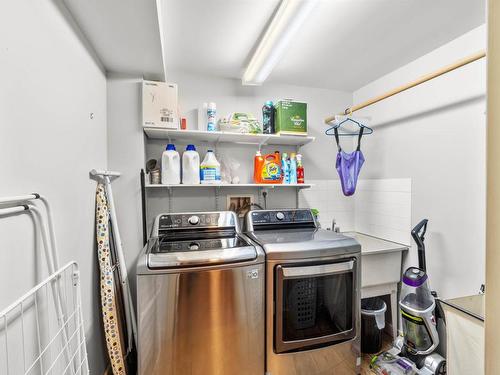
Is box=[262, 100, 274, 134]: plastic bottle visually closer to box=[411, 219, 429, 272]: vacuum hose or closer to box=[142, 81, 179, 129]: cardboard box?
box=[142, 81, 179, 129]: cardboard box

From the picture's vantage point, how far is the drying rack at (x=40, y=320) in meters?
0.74

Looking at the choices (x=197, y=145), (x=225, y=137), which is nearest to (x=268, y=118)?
(x=225, y=137)

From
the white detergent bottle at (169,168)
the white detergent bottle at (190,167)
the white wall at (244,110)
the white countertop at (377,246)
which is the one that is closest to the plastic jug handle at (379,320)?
the white countertop at (377,246)

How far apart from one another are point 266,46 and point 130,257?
5.93 feet

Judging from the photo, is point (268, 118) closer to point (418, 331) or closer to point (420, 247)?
point (420, 247)

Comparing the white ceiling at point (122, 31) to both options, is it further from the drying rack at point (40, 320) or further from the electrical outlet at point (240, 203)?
the electrical outlet at point (240, 203)

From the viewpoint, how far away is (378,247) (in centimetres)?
199

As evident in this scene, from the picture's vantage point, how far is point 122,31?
1.31 meters

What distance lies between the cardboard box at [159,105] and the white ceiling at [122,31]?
0.41 feet

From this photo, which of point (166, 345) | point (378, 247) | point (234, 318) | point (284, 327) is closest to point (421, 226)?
point (378, 247)

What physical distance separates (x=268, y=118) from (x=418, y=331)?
1.99m

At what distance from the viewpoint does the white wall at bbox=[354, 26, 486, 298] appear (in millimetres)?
1579

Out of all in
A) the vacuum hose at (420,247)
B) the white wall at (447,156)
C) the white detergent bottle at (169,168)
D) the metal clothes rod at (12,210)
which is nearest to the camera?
the metal clothes rod at (12,210)

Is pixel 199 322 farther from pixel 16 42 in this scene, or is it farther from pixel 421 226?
pixel 421 226
